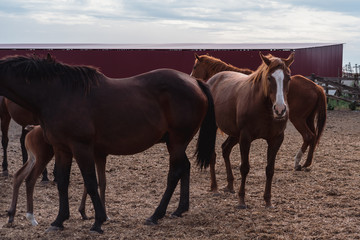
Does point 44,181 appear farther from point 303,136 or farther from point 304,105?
point 304,105

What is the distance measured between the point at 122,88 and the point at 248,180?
3440 mm

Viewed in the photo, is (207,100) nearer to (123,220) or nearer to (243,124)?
(243,124)

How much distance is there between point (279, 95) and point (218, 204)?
5.99 ft

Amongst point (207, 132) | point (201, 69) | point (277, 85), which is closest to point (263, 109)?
point (277, 85)

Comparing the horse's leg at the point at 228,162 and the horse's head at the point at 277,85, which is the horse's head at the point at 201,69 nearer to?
the horse's leg at the point at 228,162

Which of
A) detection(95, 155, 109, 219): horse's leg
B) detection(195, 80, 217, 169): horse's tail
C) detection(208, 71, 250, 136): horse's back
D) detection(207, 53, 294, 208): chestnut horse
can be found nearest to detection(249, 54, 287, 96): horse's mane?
detection(207, 53, 294, 208): chestnut horse

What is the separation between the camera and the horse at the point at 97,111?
519cm

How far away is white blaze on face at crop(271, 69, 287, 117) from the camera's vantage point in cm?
562

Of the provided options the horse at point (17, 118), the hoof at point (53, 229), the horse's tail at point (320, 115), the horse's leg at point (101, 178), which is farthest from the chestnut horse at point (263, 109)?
the horse at point (17, 118)

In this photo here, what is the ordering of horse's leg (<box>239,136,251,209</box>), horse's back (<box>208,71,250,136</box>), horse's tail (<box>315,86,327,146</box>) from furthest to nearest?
horse's tail (<box>315,86,327,146</box>), horse's back (<box>208,71,250,136</box>), horse's leg (<box>239,136,251,209</box>)

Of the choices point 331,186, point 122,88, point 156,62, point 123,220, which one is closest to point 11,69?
point 122,88

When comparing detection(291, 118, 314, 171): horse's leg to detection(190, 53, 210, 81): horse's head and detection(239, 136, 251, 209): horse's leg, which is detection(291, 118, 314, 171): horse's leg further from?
detection(239, 136, 251, 209): horse's leg

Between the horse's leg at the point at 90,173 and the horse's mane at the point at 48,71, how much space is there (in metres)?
0.65

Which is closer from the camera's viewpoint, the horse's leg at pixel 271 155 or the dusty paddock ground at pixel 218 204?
the dusty paddock ground at pixel 218 204
